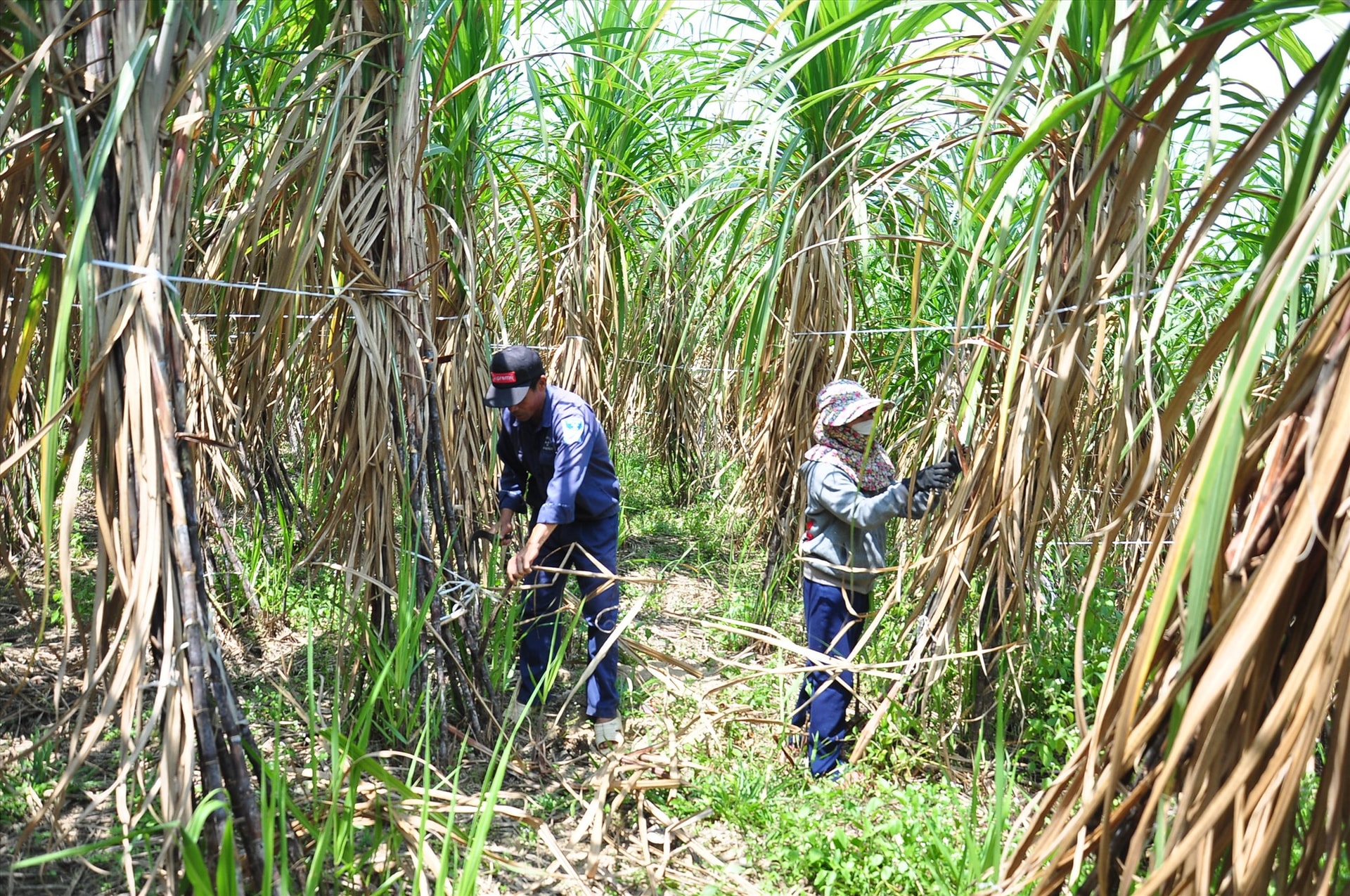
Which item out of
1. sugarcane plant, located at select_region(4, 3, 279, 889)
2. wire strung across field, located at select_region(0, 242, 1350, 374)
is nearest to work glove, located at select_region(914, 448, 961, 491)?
wire strung across field, located at select_region(0, 242, 1350, 374)

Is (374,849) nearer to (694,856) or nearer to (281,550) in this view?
(694,856)

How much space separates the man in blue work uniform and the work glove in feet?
3.08

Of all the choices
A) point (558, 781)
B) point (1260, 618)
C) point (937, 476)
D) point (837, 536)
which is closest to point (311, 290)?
point (558, 781)

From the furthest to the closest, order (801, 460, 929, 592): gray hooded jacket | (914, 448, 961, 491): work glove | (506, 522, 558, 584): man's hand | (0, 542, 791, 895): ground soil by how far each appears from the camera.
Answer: (506, 522, 558, 584): man's hand < (801, 460, 929, 592): gray hooded jacket < (914, 448, 961, 491): work glove < (0, 542, 791, 895): ground soil

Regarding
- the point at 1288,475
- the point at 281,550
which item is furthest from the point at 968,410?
the point at 281,550

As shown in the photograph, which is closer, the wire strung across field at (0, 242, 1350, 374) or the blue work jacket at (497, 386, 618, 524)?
the wire strung across field at (0, 242, 1350, 374)

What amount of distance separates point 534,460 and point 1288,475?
2533 mm

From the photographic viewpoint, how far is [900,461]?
11.4ft

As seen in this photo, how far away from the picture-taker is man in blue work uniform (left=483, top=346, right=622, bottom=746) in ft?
9.55

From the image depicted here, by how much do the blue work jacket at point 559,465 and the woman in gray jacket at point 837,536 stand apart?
678 mm

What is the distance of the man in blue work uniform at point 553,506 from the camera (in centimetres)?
291

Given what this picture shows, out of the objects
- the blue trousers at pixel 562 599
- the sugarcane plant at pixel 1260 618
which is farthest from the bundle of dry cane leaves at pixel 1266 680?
the blue trousers at pixel 562 599

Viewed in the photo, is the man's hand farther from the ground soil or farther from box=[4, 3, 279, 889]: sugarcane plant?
box=[4, 3, 279, 889]: sugarcane plant

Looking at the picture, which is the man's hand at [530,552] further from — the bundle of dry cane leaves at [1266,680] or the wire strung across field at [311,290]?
the bundle of dry cane leaves at [1266,680]
